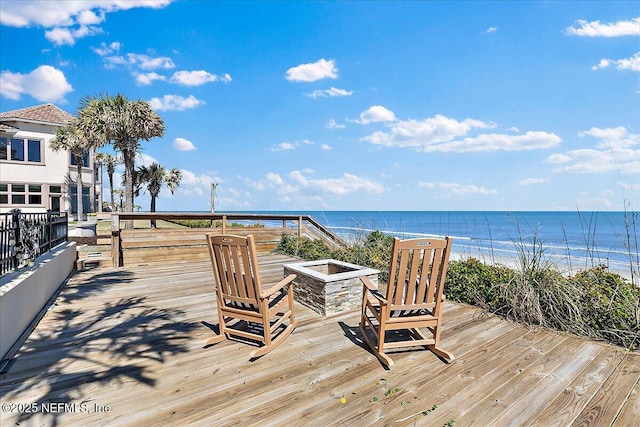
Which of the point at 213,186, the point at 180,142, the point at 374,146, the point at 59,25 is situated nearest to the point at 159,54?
the point at 59,25

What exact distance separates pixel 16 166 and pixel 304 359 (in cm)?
2169

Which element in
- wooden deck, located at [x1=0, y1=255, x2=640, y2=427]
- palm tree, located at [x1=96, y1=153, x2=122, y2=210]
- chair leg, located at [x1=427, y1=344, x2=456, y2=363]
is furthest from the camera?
palm tree, located at [x1=96, y1=153, x2=122, y2=210]

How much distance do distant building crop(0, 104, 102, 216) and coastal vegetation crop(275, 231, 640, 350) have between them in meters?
21.0

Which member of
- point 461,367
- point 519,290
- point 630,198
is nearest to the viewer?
point 461,367

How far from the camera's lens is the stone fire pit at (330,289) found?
11.6 feet

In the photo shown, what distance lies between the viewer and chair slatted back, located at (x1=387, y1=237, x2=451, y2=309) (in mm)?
2287

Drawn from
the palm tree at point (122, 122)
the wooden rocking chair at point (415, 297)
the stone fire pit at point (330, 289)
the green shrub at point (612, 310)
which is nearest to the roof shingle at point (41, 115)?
the palm tree at point (122, 122)

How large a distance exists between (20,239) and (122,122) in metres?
10.3

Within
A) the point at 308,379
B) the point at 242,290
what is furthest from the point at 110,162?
the point at 308,379

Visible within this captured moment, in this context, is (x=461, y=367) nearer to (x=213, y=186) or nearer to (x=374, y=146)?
(x=213, y=186)

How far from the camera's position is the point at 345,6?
8.91 meters

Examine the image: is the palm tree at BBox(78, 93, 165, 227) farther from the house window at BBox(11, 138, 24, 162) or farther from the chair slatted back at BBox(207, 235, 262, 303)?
the chair slatted back at BBox(207, 235, 262, 303)

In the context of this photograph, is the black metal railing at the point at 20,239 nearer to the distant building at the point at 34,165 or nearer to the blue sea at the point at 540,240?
the blue sea at the point at 540,240

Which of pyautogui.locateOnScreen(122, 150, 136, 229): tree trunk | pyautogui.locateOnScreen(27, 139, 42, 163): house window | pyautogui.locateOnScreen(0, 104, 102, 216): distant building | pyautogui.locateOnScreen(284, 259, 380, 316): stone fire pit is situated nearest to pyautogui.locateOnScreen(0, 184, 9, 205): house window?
pyautogui.locateOnScreen(0, 104, 102, 216): distant building
